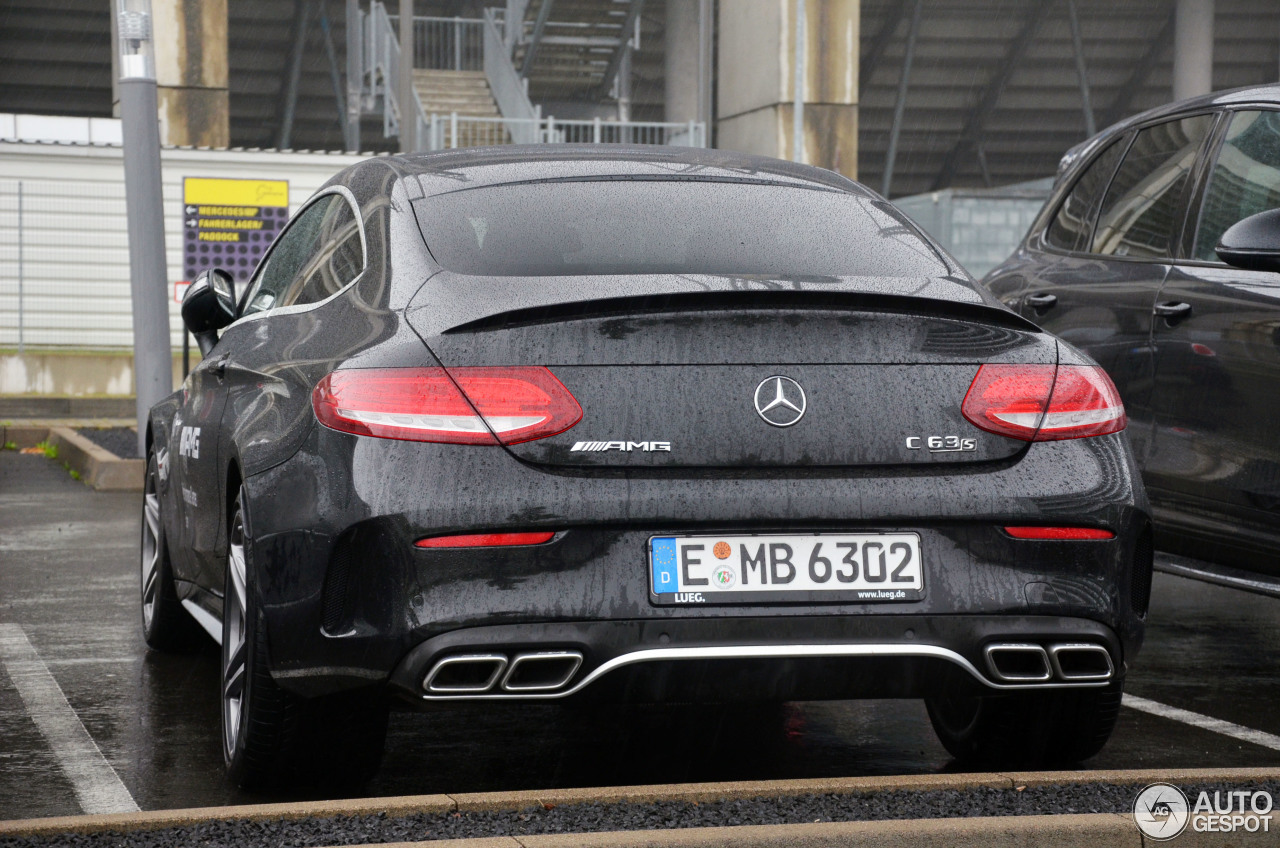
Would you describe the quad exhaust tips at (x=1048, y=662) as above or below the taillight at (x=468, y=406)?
below

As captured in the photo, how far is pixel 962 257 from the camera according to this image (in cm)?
2642

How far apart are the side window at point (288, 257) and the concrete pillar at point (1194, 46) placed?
101ft

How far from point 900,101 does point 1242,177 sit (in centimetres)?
3286

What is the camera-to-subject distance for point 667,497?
3.50m

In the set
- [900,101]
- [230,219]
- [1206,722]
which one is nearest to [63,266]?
[230,219]

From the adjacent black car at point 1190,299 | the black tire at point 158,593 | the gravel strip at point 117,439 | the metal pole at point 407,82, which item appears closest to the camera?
the adjacent black car at point 1190,299

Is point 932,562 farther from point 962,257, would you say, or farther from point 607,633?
point 962,257

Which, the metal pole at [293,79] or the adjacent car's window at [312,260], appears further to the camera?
the metal pole at [293,79]

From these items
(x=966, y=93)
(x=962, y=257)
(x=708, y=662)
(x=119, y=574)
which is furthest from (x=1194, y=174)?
(x=966, y=93)

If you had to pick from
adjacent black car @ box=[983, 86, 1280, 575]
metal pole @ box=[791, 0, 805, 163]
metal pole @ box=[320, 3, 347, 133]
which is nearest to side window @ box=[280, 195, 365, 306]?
adjacent black car @ box=[983, 86, 1280, 575]

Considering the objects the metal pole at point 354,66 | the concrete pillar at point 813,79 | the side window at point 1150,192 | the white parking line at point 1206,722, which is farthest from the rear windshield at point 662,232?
the metal pole at point 354,66

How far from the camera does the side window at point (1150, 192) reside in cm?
586

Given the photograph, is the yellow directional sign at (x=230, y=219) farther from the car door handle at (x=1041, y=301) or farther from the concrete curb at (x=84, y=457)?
the car door handle at (x=1041, y=301)

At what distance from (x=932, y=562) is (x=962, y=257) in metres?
23.3
